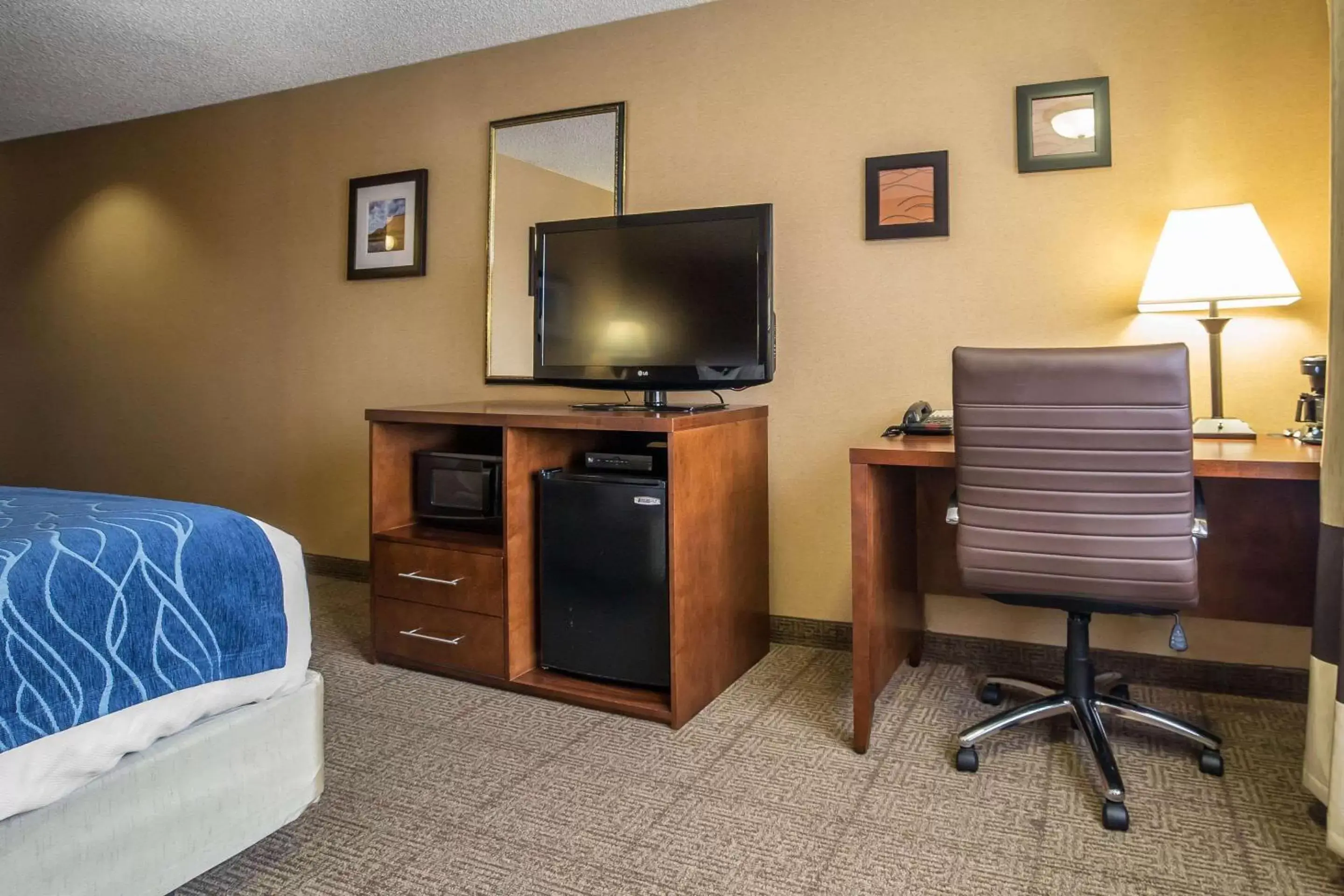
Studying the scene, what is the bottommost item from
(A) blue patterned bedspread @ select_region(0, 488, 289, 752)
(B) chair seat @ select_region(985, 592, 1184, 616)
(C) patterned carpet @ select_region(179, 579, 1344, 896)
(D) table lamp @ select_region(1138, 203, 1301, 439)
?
(C) patterned carpet @ select_region(179, 579, 1344, 896)

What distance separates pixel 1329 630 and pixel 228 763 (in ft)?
6.93

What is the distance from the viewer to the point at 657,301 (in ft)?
8.79

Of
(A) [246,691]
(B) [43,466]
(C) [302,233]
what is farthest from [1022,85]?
(B) [43,466]

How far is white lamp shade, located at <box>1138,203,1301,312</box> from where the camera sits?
209cm

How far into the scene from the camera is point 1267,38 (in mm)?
2311

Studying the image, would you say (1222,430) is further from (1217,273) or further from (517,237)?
(517,237)

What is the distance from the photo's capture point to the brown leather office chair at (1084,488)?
173cm

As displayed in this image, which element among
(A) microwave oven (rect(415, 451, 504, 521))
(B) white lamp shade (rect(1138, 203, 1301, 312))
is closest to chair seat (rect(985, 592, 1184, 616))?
(B) white lamp shade (rect(1138, 203, 1301, 312))

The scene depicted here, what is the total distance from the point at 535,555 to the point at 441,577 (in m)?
0.31

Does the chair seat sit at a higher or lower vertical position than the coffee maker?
lower

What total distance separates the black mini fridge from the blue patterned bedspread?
0.95m

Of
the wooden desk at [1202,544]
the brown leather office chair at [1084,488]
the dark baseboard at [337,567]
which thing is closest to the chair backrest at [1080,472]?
the brown leather office chair at [1084,488]

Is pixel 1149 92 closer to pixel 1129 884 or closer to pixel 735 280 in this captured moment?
pixel 735 280

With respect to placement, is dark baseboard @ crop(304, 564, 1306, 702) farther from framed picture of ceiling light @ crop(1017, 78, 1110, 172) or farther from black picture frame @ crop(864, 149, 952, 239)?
framed picture of ceiling light @ crop(1017, 78, 1110, 172)
